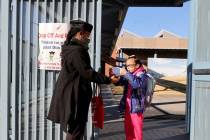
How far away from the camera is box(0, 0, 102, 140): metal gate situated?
6.68 meters

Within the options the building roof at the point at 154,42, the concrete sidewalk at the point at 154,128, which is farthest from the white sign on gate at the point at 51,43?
the building roof at the point at 154,42

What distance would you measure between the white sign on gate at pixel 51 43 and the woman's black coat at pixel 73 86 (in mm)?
870

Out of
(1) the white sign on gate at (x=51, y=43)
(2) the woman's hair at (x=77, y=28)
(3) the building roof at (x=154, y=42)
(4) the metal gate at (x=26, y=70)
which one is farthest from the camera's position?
(3) the building roof at (x=154, y=42)

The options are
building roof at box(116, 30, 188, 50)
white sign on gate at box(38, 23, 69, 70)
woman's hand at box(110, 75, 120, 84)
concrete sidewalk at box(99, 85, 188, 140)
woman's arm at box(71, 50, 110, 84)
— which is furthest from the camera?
building roof at box(116, 30, 188, 50)

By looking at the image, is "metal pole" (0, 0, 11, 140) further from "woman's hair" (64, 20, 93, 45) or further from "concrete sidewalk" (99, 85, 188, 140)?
"concrete sidewalk" (99, 85, 188, 140)

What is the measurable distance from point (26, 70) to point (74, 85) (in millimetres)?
1401

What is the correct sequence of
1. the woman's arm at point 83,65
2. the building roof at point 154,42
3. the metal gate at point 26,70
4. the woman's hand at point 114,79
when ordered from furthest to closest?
the building roof at point 154,42, the metal gate at point 26,70, the woman's hand at point 114,79, the woman's arm at point 83,65

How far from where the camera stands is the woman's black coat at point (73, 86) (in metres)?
5.52

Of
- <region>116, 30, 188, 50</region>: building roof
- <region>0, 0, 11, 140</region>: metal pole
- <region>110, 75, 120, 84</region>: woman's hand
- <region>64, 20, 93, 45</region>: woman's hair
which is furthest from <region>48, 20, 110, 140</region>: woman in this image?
<region>116, 30, 188, 50</region>: building roof

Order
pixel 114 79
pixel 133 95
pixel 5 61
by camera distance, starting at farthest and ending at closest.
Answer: pixel 133 95 < pixel 5 61 < pixel 114 79

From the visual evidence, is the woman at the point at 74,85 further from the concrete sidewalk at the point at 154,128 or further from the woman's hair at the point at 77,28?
the concrete sidewalk at the point at 154,128

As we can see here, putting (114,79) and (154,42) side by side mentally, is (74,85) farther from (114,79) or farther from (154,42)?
(154,42)

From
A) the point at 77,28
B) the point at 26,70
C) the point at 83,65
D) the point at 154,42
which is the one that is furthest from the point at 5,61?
the point at 154,42

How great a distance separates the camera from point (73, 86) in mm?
5574
